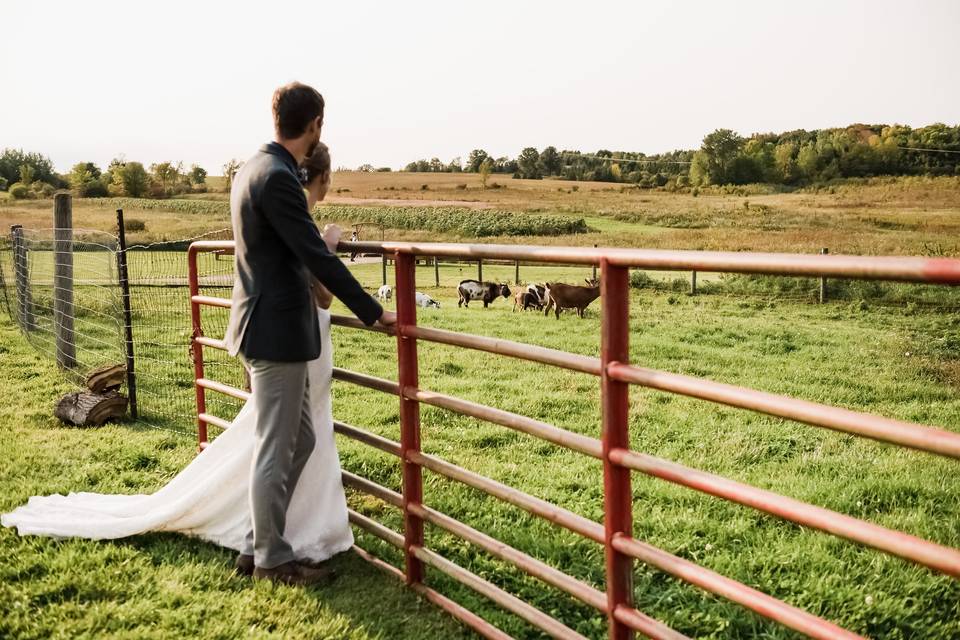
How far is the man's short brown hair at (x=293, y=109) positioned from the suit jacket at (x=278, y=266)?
0.09 meters

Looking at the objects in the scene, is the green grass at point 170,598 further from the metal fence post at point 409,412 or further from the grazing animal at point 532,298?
the grazing animal at point 532,298

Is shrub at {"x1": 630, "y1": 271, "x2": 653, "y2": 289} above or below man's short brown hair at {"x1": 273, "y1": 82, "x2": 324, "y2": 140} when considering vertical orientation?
below

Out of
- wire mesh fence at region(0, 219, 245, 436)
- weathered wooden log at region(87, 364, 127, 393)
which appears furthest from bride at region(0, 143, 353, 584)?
weathered wooden log at region(87, 364, 127, 393)

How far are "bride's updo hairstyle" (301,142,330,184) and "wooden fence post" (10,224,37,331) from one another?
9.52 metres

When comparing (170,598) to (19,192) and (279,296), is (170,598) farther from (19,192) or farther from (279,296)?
(19,192)

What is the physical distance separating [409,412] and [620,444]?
→ 1.29 meters

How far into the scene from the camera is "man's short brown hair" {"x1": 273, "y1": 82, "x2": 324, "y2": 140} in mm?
3500

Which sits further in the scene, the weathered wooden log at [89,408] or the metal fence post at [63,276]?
the metal fence post at [63,276]

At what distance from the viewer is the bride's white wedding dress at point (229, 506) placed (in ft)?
13.2

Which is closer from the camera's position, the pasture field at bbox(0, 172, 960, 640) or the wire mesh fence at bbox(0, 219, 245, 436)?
the pasture field at bbox(0, 172, 960, 640)

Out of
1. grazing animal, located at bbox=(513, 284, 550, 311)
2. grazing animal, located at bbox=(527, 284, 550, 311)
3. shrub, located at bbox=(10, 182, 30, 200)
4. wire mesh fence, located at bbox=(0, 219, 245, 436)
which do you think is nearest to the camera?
wire mesh fence, located at bbox=(0, 219, 245, 436)

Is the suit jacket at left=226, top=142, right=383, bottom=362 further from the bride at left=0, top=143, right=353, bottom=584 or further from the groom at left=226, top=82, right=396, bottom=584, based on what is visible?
the bride at left=0, top=143, right=353, bottom=584

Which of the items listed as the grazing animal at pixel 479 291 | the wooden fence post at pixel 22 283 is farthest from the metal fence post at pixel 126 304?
the grazing animal at pixel 479 291

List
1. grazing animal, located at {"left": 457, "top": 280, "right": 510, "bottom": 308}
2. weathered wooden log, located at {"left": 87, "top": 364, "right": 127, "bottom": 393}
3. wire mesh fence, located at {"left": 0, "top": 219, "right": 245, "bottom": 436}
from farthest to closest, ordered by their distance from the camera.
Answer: grazing animal, located at {"left": 457, "top": 280, "right": 510, "bottom": 308}, wire mesh fence, located at {"left": 0, "top": 219, "right": 245, "bottom": 436}, weathered wooden log, located at {"left": 87, "top": 364, "right": 127, "bottom": 393}
